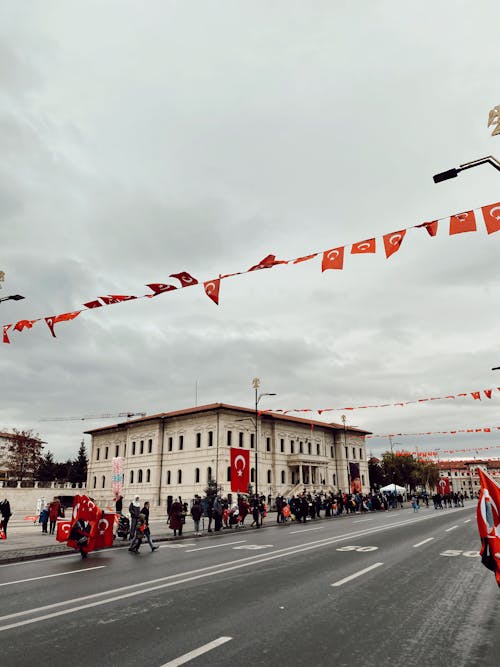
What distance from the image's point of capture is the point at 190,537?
21.7 m

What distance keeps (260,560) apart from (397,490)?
Answer: 48207 millimetres

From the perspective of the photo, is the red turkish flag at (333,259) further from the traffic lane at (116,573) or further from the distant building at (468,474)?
the distant building at (468,474)

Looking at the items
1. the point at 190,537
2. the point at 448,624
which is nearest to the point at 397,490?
the point at 190,537

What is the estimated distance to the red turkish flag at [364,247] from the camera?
38.8 ft

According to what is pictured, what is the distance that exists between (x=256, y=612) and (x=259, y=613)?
0.25 feet

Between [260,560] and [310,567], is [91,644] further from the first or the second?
[260,560]

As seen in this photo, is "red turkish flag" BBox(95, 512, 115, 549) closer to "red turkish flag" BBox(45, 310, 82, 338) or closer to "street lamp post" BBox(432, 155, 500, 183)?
"red turkish flag" BBox(45, 310, 82, 338)

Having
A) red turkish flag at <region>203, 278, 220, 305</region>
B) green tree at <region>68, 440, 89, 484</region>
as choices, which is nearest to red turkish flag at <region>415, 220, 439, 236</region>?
red turkish flag at <region>203, 278, 220, 305</region>

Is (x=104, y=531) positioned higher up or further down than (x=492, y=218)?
further down

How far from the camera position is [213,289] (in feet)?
43.1

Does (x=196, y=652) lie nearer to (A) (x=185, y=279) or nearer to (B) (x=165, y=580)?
(B) (x=165, y=580)

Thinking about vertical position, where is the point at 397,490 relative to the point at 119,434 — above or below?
below

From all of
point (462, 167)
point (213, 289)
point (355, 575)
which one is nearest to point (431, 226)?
point (462, 167)

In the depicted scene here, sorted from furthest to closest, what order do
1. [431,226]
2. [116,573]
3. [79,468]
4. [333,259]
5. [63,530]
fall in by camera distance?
[79,468], [63,530], [333,259], [431,226], [116,573]
